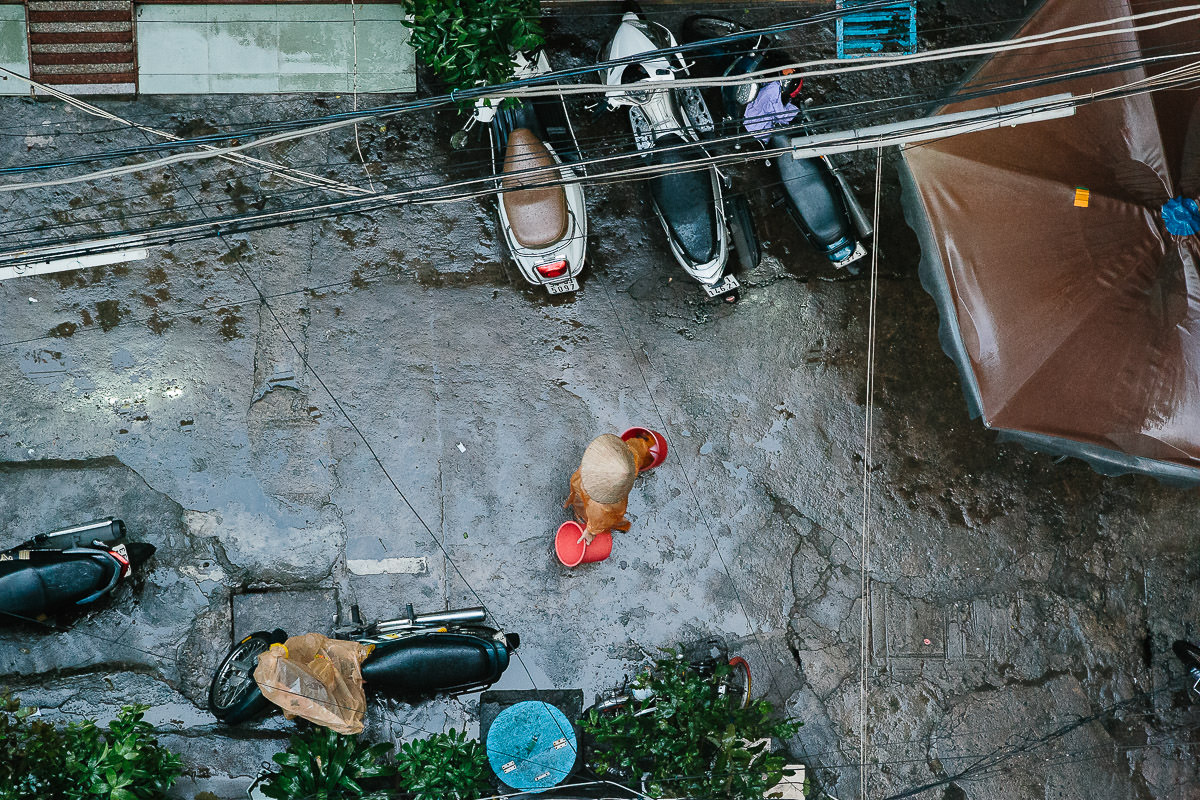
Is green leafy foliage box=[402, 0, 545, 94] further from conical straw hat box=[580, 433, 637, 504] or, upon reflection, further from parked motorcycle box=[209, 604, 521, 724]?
parked motorcycle box=[209, 604, 521, 724]

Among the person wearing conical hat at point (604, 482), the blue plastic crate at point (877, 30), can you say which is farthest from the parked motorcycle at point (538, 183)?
the blue plastic crate at point (877, 30)

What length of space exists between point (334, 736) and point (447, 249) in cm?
422

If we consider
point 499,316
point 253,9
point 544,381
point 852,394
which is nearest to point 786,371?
point 852,394

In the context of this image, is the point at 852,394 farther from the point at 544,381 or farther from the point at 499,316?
the point at 499,316

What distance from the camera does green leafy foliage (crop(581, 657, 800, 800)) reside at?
6.22 m

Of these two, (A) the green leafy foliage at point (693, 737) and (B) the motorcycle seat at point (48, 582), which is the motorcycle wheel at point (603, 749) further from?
(B) the motorcycle seat at point (48, 582)

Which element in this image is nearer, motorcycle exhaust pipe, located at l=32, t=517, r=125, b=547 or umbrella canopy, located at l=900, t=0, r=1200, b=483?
umbrella canopy, located at l=900, t=0, r=1200, b=483

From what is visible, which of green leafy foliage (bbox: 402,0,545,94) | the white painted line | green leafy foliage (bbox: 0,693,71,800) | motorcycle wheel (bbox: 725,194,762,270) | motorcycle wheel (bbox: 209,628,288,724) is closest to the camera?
green leafy foliage (bbox: 0,693,71,800)

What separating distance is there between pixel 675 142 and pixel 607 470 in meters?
3.10

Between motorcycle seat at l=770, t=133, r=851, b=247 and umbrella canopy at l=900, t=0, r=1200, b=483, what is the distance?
122cm

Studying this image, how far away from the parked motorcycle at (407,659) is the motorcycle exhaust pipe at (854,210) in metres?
4.81

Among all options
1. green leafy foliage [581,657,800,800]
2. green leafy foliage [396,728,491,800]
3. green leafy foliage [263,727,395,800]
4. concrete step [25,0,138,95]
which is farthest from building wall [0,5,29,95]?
green leafy foliage [581,657,800,800]

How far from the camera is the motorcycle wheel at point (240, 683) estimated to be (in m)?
6.71

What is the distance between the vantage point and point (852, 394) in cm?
757
